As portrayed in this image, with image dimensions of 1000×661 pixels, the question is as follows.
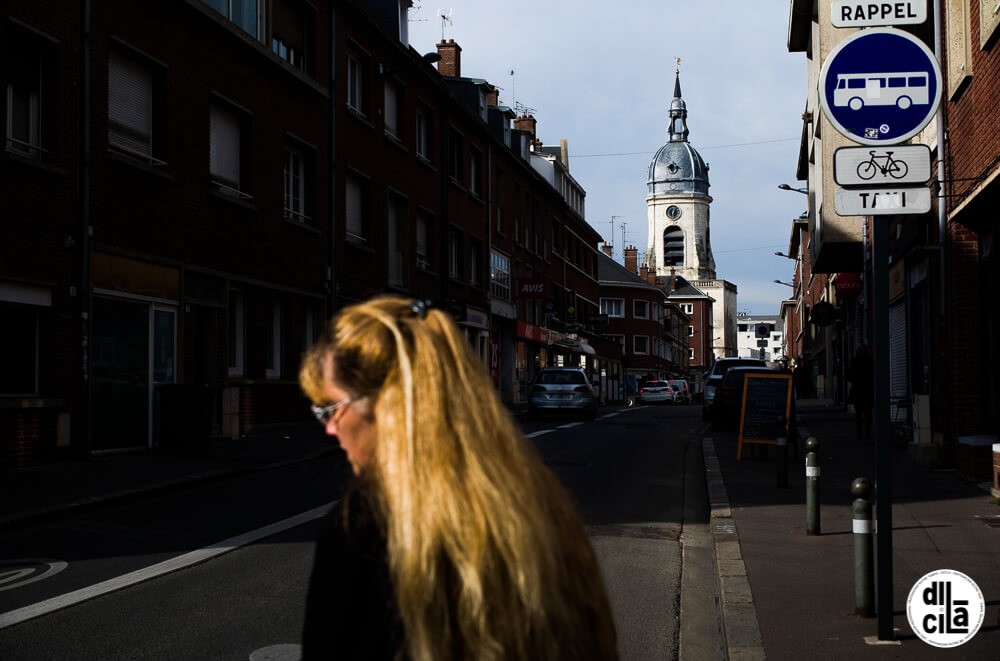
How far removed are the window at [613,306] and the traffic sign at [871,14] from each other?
267 feet

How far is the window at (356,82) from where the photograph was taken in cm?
2727

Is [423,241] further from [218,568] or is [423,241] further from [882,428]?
[882,428]

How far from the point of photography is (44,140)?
15047mm

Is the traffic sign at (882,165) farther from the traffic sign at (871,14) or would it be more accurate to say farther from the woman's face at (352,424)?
the woman's face at (352,424)

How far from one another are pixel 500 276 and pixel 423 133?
1052 centimetres

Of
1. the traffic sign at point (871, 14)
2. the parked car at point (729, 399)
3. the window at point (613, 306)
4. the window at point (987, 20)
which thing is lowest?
the parked car at point (729, 399)

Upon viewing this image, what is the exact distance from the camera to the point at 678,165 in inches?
5354

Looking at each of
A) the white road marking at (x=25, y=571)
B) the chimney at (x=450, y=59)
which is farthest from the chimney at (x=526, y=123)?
the white road marking at (x=25, y=571)

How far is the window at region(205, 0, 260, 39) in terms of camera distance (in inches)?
797

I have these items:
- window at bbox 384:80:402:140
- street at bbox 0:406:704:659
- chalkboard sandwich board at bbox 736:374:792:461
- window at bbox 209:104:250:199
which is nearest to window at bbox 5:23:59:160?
window at bbox 209:104:250:199

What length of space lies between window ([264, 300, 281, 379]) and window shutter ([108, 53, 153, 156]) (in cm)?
559

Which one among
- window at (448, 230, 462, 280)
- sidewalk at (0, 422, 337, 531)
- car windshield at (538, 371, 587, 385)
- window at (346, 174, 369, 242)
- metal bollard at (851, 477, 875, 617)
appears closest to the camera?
metal bollard at (851, 477, 875, 617)

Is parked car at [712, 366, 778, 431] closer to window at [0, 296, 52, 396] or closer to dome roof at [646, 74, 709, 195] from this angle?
window at [0, 296, 52, 396]

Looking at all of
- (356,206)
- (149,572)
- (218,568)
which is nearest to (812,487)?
(218,568)
